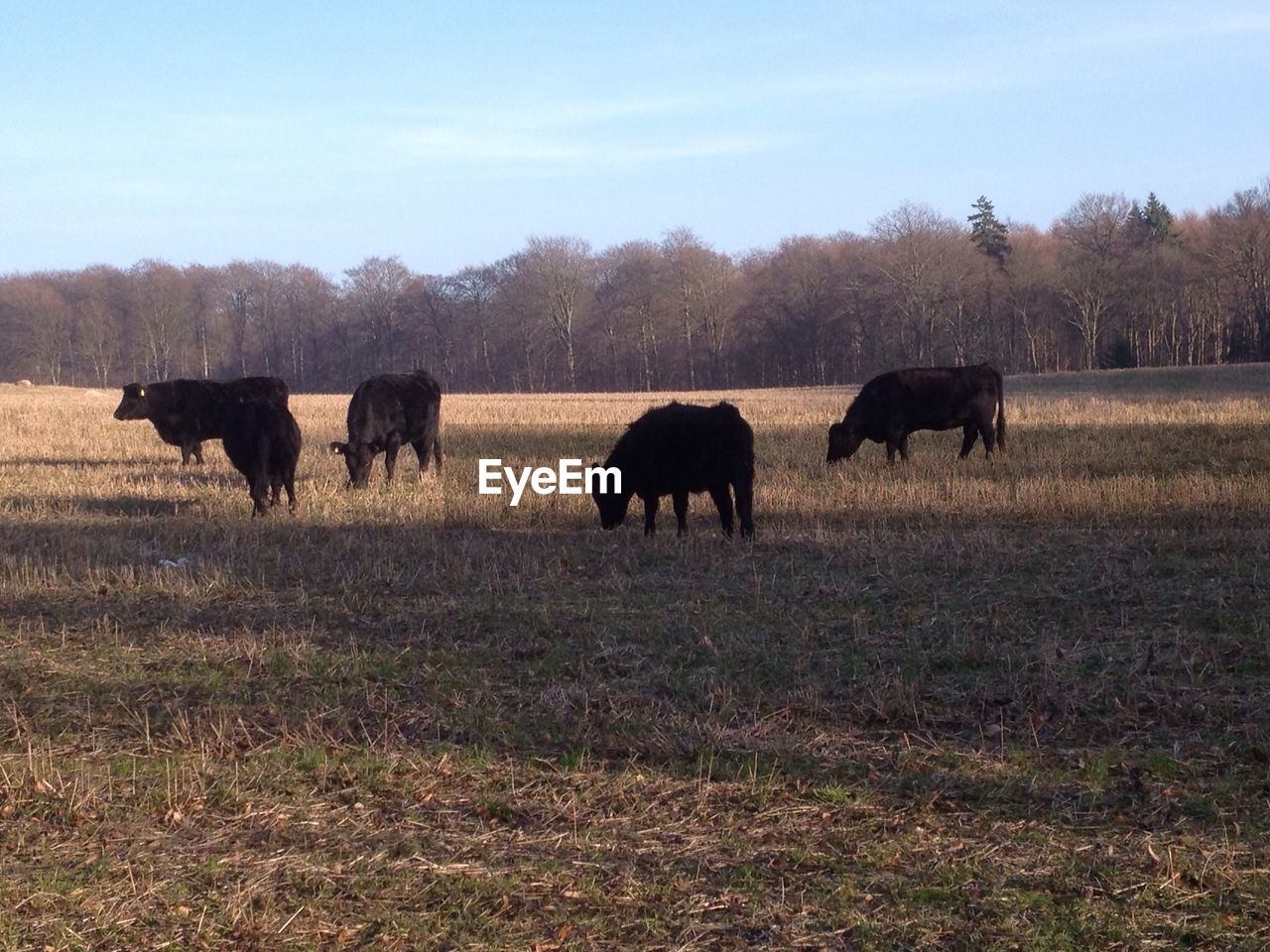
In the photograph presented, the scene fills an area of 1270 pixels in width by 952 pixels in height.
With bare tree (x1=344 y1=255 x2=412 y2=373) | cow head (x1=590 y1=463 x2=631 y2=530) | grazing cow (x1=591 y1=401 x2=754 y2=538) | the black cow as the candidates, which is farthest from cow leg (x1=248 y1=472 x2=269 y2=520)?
bare tree (x1=344 y1=255 x2=412 y2=373)

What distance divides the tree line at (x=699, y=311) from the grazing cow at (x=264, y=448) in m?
50.8

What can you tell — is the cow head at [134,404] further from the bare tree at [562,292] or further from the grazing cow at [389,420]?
the bare tree at [562,292]

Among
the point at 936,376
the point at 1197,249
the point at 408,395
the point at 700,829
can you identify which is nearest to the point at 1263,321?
the point at 1197,249

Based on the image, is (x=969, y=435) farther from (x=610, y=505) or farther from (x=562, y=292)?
(x=562, y=292)

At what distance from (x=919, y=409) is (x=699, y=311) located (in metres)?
60.8

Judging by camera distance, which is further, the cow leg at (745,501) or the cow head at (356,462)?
the cow head at (356,462)

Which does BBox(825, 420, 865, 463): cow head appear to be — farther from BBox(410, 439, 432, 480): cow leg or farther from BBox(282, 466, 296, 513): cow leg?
BBox(282, 466, 296, 513): cow leg

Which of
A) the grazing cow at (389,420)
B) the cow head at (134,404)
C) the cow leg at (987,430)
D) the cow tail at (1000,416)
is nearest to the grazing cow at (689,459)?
the grazing cow at (389,420)

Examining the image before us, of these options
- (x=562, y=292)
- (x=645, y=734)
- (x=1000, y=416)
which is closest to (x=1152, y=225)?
(x=562, y=292)

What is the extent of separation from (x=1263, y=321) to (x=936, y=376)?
4942 cm

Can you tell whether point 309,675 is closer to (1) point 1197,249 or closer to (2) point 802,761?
(2) point 802,761

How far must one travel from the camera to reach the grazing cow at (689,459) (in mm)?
12023

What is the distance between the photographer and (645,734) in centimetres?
628

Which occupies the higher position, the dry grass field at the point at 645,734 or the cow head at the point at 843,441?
the cow head at the point at 843,441
